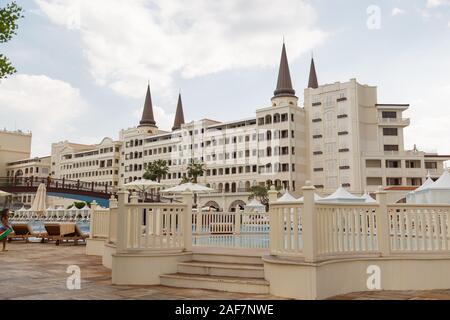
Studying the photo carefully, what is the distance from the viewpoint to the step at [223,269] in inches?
279

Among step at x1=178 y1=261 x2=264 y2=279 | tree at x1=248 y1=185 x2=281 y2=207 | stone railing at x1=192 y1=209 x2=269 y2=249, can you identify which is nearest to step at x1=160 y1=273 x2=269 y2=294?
step at x1=178 y1=261 x2=264 y2=279

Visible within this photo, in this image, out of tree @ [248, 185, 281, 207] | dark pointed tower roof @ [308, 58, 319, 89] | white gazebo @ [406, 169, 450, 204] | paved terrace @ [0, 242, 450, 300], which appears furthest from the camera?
dark pointed tower roof @ [308, 58, 319, 89]

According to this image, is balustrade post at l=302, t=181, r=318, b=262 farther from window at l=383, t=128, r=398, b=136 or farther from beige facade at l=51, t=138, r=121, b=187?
beige facade at l=51, t=138, r=121, b=187

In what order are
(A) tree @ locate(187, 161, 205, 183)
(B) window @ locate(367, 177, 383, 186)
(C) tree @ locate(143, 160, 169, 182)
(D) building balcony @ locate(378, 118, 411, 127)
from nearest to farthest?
(B) window @ locate(367, 177, 383, 186)
(D) building balcony @ locate(378, 118, 411, 127)
(A) tree @ locate(187, 161, 205, 183)
(C) tree @ locate(143, 160, 169, 182)

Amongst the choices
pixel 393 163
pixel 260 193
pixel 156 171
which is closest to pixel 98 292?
pixel 260 193

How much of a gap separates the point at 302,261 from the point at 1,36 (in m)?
11.5

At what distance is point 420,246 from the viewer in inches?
289

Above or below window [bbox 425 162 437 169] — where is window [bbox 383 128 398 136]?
above

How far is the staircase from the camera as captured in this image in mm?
6598

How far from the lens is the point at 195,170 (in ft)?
227

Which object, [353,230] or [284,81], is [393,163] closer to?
[284,81]

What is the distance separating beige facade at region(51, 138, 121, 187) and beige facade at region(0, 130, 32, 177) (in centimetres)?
685

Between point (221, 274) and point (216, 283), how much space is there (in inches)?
19.2
